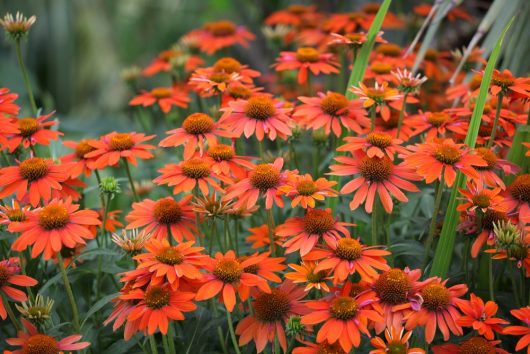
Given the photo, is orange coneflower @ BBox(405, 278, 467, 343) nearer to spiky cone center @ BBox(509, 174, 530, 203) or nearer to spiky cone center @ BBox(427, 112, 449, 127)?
spiky cone center @ BBox(509, 174, 530, 203)

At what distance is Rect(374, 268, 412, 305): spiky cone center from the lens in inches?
37.4

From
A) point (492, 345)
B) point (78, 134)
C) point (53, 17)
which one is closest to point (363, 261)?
point (492, 345)

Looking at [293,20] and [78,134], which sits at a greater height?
[293,20]

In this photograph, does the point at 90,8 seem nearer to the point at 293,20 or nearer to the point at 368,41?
the point at 293,20

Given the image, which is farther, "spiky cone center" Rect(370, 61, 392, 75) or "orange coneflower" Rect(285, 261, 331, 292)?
"spiky cone center" Rect(370, 61, 392, 75)

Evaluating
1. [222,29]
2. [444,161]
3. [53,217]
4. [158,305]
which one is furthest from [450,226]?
[222,29]

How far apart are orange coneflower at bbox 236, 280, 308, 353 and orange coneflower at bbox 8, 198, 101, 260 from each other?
25 centimetres

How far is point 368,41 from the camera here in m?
1.32

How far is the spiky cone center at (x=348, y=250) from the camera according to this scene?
0.97 metres

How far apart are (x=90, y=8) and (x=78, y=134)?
2.04 metres

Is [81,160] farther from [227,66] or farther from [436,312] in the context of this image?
[436,312]

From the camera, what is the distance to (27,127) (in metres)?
1.24

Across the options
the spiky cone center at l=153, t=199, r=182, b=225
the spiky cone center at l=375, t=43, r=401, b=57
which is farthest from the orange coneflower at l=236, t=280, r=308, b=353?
the spiky cone center at l=375, t=43, r=401, b=57

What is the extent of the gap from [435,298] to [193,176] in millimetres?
406
